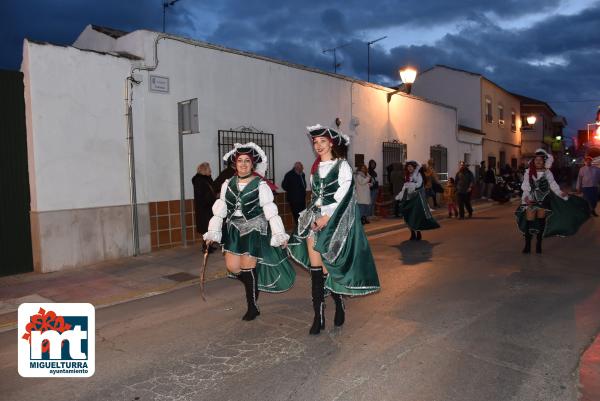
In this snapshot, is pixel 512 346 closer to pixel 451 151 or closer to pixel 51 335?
pixel 51 335

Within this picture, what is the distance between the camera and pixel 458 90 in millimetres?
25734

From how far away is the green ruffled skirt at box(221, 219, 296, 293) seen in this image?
498cm

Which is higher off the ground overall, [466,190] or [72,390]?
[466,190]

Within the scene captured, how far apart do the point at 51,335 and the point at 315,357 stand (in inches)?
78.7

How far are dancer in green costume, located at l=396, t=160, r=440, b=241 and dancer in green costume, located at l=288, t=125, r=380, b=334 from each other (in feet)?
18.1

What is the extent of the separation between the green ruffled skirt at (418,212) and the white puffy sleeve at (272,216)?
5720 mm

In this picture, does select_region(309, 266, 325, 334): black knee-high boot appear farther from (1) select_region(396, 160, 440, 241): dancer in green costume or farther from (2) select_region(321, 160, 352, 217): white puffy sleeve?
(1) select_region(396, 160, 440, 241): dancer in green costume

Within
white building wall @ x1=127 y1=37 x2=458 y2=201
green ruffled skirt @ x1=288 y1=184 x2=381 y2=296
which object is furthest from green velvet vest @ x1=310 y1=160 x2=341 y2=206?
white building wall @ x1=127 y1=37 x2=458 y2=201

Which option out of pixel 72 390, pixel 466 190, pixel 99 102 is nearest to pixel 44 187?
pixel 99 102

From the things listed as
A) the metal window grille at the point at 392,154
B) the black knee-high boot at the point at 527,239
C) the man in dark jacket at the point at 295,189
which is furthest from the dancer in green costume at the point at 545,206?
the metal window grille at the point at 392,154

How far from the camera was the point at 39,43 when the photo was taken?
305 inches

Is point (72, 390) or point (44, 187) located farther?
point (44, 187)

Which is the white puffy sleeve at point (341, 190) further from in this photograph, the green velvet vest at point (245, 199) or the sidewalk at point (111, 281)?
the sidewalk at point (111, 281)

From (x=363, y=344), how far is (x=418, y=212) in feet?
20.1
